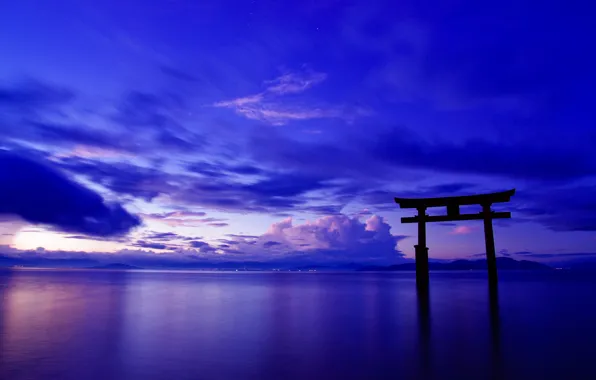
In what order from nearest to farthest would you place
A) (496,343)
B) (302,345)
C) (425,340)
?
(496,343), (302,345), (425,340)

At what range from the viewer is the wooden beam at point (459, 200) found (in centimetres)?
2131

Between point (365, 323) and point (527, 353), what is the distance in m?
6.11

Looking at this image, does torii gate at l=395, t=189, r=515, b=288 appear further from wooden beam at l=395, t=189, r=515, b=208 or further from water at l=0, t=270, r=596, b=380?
water at l=0, t=270, r=596, b=380

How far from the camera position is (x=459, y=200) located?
72.6 ft

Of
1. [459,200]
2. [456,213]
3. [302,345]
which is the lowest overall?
[302,345]

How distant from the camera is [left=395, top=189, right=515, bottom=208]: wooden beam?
2131 cm

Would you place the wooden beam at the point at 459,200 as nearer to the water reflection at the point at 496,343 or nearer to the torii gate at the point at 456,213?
the torii gate at the point at 456,213

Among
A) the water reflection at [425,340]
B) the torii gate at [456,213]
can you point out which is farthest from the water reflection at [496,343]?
the torii gate at [456,213]

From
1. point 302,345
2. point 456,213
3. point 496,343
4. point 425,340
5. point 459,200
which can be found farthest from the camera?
point 456,213

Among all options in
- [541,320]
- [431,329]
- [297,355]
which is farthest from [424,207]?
[297,355]

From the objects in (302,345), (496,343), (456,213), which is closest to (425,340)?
(496,343)

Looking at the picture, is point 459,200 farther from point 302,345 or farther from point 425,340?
point 302,345

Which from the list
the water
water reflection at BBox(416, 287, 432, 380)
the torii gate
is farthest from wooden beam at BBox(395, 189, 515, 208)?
the water

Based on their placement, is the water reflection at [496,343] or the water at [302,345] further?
the water at [302,345]
